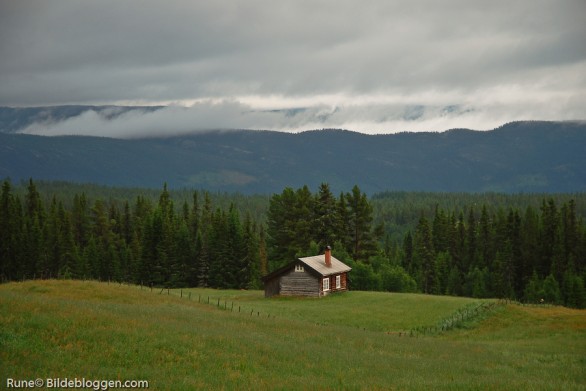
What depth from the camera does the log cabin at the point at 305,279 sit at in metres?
75.8

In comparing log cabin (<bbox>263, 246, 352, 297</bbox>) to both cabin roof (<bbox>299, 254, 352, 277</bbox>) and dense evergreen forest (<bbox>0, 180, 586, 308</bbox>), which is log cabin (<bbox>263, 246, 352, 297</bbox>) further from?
dense evergreen forest (<bbox>0, 180, 586, 308</bbox>)

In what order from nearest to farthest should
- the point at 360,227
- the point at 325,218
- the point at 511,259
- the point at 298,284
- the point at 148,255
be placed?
the point at 298,284, the point at 325,218, the point at 360,227, the point at 148,255, the point at 511,259

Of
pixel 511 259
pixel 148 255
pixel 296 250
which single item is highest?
pixel 296 250

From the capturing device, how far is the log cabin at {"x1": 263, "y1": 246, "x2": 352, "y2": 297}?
7581cm

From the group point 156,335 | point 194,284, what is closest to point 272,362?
point 156,335

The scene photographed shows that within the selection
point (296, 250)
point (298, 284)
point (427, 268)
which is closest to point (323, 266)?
point (298, 284)

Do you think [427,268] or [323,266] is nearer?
[323,266]

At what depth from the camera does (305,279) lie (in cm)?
7656

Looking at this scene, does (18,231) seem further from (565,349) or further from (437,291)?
(565,349)

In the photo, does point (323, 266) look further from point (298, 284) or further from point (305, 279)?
point (298, 284)

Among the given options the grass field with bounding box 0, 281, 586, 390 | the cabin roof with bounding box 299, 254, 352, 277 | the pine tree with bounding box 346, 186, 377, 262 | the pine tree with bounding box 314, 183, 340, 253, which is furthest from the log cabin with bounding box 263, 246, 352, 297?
the grass field with bounding box 0, 281, 586, 390

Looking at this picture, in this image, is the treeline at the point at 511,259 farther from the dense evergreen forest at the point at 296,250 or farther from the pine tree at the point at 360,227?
the pine tree at the point at 360,227

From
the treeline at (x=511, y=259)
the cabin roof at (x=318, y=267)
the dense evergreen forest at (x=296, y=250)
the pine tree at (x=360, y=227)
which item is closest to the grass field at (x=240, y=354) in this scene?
the cabin roof at (x=318, y=267)

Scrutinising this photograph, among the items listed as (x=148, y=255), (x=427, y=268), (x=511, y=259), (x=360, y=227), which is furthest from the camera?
(x=427, y=268)
